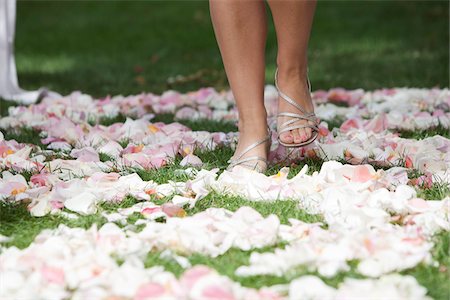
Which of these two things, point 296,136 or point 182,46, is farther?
point 182,46

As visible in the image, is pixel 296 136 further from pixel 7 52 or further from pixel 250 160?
pixel 7 52

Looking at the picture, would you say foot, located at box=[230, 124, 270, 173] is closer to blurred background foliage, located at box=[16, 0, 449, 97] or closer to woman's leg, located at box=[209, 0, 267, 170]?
woman's leg, located at box=[209, 0, 267, 170]

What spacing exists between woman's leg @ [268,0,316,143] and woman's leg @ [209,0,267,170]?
0.06 metres

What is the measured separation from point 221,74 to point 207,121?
69.9 inches

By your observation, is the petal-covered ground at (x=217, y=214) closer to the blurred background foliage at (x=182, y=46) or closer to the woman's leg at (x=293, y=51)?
the woman's leg at (x=293, y=51)

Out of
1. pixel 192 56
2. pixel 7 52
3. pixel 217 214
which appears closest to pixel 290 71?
pixel 217 214

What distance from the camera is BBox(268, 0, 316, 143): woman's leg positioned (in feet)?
8.34

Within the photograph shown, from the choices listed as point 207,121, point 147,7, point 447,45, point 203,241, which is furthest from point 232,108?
point 147,7

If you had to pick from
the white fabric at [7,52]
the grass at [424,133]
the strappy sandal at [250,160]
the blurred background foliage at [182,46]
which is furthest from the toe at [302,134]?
the white fabric at [7,52]

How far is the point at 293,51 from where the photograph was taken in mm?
2598

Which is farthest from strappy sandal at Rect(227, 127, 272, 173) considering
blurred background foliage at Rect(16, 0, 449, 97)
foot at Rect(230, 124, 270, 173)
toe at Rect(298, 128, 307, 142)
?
blurred background foliage at Rect(16, 0, 449, 97)

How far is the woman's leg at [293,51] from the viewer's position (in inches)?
100

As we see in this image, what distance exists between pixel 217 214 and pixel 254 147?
1.95 feet

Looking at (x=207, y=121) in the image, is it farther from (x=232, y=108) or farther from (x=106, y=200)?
(x=106, y=200)
